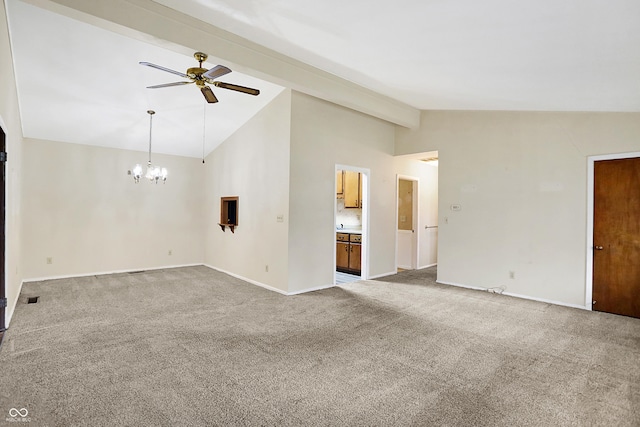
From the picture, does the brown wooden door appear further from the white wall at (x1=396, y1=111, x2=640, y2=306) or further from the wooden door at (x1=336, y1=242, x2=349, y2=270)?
the wooden door at (x1=336, y1=242, x2=349, y2=270)

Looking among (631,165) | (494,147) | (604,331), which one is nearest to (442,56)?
(494,147)

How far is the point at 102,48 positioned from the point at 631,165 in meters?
6.34

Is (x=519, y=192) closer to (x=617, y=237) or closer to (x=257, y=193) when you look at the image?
(x=617, y=237)

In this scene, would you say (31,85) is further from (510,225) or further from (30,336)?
(510,225)

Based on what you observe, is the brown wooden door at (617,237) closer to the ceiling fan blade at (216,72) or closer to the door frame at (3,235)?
the ceiling fan blade at (216,72)

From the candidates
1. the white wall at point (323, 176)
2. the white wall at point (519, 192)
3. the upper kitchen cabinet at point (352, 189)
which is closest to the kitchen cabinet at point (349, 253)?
the white wall at point (323, 176)

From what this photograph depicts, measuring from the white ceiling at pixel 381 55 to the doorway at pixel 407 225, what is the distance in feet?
7.99

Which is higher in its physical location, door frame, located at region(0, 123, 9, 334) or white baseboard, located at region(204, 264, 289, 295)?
door frame, located at region(0, 123, 9, 334)

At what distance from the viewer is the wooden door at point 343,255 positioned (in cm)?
694

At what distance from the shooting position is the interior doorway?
20.1 feet

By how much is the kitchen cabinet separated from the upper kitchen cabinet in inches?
29.3
